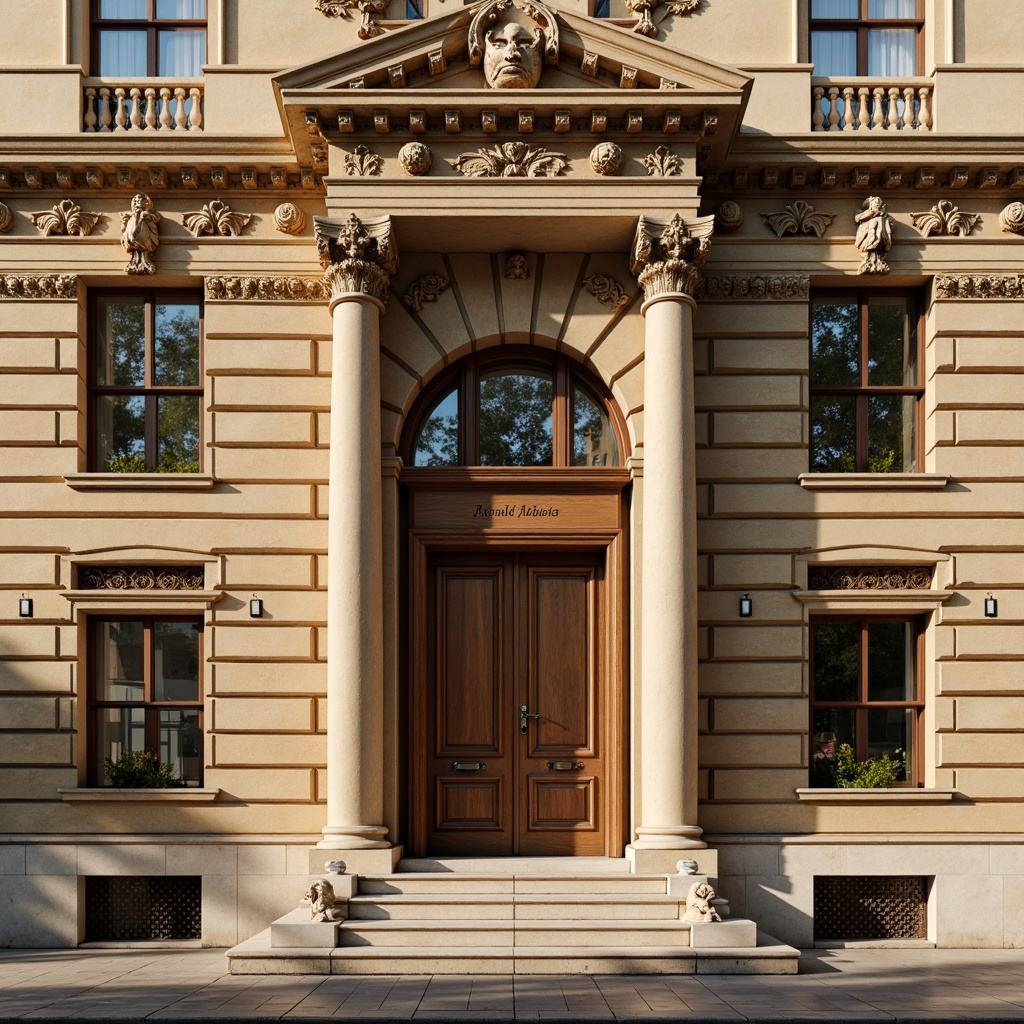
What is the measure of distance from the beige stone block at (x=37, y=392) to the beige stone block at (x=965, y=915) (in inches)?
470

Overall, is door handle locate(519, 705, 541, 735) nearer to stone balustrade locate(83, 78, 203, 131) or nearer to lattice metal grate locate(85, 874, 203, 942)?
lattice metal grate locate(85, 874, 203, 942)

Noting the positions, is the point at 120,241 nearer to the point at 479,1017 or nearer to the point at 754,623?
the point at 754,623

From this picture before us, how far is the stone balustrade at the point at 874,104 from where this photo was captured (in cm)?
1482

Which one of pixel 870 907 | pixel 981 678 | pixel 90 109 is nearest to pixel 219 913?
pixel 870 907

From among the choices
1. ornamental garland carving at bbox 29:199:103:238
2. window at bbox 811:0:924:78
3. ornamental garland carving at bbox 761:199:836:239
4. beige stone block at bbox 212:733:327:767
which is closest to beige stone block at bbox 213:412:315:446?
ornamental garland carving at bbox 29:199:103:238

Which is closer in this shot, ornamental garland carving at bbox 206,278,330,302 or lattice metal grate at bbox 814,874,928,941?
lattice metal grate at bbox 814,874,928,941

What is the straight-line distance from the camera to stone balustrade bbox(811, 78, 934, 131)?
14.8 m

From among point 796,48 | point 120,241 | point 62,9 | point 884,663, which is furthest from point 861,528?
point 62,9

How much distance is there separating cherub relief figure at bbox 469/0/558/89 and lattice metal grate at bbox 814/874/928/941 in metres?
10.1

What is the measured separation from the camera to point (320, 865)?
12.9m

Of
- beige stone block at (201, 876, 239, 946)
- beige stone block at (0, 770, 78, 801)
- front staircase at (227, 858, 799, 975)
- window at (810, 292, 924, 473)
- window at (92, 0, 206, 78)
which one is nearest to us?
front staircase at (227, 858, 799, 975)

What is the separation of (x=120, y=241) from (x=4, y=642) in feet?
16.7

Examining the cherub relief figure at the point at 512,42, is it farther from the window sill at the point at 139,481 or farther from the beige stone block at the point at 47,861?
the beige stone block at the point at 47,861

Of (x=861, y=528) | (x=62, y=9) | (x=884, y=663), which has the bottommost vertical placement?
(x=884, y=663)
